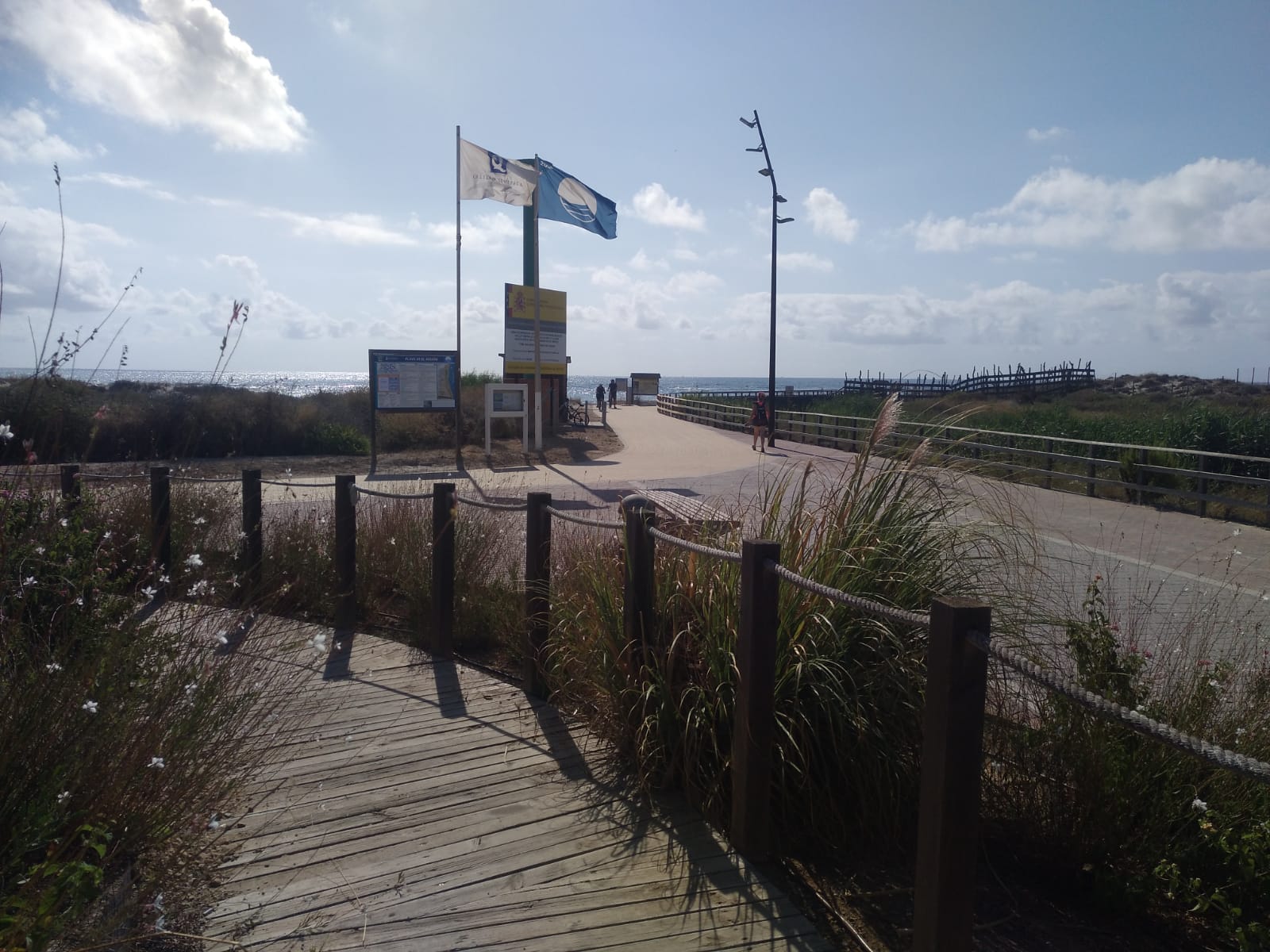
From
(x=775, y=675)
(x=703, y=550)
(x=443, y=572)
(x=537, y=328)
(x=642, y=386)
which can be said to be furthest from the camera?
(x=642, y=386)

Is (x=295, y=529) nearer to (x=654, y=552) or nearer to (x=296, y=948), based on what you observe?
(x=654, y=552)

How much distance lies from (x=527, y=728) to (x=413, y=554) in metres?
2.32

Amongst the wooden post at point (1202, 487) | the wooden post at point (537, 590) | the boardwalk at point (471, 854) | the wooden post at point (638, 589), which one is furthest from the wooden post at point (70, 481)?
the wooden post at point (1202, 487)

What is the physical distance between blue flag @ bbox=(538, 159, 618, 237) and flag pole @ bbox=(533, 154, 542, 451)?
24 cm

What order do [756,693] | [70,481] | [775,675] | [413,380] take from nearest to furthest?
1. [756,693]
2. [775,675]
3. [70,481]
4. [413,380]

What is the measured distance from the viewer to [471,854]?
3604 mm

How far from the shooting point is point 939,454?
15.1 ft

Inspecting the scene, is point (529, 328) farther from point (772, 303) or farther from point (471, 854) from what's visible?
point (471, 854)

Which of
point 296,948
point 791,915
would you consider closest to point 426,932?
point 296,948

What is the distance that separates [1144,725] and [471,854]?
2.40 meters

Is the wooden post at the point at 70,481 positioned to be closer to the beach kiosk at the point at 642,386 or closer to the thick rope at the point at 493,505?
the thick rope at the point at 493,505

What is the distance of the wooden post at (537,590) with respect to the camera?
5.41 meters

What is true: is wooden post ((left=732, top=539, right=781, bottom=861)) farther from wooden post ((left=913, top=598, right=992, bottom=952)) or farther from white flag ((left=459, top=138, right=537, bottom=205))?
white flag ((left=459, top=138, right=537, bottom=205))

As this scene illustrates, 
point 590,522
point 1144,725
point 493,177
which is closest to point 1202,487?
point 590,522
